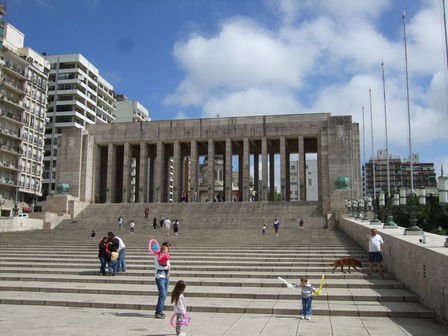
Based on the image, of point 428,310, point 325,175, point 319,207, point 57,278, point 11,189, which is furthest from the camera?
point 11,189

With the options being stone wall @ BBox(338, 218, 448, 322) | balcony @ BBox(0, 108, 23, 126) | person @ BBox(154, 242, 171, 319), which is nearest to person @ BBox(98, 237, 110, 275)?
person @ BBox(154, 242, 171, 319)

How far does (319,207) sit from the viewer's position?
35719 mm

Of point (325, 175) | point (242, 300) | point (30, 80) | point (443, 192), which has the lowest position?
point (242, 300)

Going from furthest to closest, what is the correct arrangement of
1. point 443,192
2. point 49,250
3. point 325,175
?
1. point 325,175
2. point 49,250
3. point 443,192

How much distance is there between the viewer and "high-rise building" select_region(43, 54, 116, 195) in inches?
2601

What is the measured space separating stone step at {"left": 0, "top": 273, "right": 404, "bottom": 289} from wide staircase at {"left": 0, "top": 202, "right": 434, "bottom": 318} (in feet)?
0.08

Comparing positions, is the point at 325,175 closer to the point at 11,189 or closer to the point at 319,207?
the point at 319,207

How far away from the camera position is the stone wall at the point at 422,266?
7.89m

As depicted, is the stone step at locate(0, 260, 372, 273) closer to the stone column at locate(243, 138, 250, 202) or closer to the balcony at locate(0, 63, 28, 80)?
the stone column at locate(243, 138, 250, 202)

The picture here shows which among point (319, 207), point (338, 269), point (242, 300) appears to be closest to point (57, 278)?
point (242, 300)

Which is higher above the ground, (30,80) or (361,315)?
(30,80)

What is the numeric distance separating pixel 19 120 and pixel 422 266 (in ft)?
169

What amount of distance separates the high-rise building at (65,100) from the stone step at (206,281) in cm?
5357

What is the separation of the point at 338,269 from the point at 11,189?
150ft
